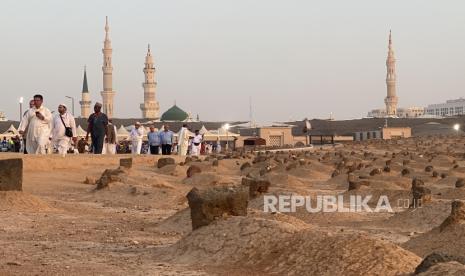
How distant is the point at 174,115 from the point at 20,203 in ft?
238

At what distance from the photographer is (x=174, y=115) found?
8219 centimetres

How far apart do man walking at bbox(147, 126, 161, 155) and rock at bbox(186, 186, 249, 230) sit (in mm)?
15643

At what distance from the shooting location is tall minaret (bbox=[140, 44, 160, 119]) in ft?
302

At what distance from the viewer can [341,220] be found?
10.0 metres

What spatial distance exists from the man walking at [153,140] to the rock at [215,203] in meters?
15.6

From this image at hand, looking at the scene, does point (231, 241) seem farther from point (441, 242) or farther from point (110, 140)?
point (110, 140)

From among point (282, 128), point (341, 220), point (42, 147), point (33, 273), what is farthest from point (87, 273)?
point (282, 128)

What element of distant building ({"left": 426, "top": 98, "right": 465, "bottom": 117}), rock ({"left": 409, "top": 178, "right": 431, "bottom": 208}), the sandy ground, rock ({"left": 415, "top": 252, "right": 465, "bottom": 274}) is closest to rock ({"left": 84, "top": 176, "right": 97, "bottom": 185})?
the sandy ground

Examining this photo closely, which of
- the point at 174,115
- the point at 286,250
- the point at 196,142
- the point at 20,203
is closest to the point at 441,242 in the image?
the point at 286,250

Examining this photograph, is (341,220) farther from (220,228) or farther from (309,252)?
(309,252)

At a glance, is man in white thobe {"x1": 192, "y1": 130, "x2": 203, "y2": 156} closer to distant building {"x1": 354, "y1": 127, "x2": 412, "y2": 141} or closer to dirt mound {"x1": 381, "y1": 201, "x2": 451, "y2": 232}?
dirt mound {"x1": 381, "y1": 201, "x2": 451, "y2": 232}

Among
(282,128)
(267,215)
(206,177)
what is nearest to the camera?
(267,215)

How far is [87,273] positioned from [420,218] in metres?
4.93

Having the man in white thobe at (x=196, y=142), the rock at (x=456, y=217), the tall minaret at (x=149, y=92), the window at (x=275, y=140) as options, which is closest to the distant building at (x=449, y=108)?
the tall minaret at (x=149, y=92)
